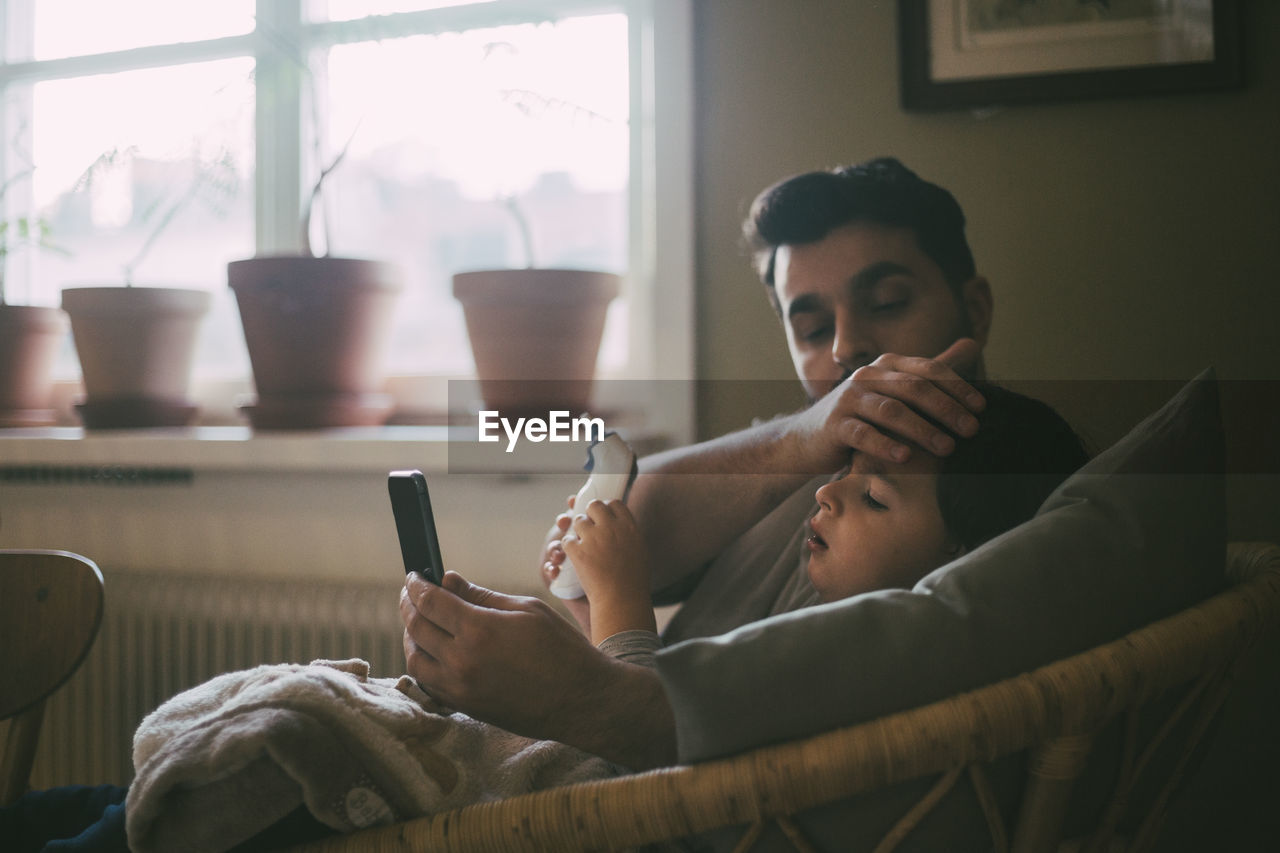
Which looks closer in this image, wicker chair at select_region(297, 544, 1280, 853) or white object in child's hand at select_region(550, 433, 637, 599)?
wicker chair at select_region(297, 544, 1280, 853)

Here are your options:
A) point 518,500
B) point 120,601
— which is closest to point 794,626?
point 518,500

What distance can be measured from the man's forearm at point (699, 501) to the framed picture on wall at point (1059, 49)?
59 centimetres

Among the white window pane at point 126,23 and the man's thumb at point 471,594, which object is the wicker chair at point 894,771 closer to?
the man's thumb at point 471,594

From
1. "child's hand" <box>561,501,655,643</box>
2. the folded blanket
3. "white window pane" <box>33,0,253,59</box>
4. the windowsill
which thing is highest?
"white window pane" <box>33,0,253,59</box>

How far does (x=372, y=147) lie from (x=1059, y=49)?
3.85 feet

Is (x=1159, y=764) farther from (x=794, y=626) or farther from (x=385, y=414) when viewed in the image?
(x=385, y=414)

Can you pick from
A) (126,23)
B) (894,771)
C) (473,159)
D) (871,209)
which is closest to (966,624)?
(894,771)

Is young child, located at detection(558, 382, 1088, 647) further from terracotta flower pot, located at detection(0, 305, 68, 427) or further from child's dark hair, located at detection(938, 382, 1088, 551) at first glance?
terracotta flower pot, located at detection(0, 305, 68, 427)

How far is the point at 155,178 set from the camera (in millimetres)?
1775

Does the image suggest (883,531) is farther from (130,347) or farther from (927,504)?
(130,347)

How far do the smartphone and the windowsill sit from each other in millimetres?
584


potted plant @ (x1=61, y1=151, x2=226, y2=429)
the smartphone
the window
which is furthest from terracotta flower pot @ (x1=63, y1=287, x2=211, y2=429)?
the smartphone

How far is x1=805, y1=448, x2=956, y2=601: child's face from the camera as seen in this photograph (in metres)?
0.79

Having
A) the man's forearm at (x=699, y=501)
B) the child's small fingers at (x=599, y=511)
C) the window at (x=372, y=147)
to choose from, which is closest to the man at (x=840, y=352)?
the man's forearm at (x=699, y=501)
